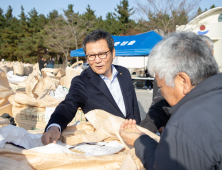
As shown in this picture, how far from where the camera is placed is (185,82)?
85cm

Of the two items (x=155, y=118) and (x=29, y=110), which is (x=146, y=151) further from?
(x=29, y=110)

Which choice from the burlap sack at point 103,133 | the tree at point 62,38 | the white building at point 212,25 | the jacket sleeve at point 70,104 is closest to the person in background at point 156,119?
the burlap sack at point 103,133

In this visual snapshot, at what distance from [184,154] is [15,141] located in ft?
3.00

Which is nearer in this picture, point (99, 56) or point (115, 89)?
point (99, 56)

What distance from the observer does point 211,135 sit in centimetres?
64

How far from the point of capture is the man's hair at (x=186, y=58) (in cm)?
81

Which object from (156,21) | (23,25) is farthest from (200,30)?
(23,25)

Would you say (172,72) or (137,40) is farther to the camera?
(137,40)

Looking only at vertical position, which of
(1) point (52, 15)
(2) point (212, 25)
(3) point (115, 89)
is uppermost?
(1) point (52, 15)

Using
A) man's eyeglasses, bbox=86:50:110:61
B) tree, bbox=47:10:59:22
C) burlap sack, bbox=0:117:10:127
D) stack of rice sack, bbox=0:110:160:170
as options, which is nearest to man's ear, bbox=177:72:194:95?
stack of rice sack, bbox=0:110:160:170

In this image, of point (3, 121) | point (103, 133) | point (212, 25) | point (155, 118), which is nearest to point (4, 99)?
point (3, 121)

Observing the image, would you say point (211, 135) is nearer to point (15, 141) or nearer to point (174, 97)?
point (174, 97)

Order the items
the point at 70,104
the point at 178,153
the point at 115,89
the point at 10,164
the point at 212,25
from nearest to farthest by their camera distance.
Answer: the point at 178,153, the point at 10,164, the point at 70,104, the point at 115,89, the point at 212,25

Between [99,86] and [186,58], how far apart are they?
1.00m
